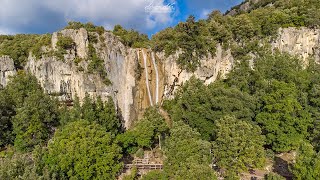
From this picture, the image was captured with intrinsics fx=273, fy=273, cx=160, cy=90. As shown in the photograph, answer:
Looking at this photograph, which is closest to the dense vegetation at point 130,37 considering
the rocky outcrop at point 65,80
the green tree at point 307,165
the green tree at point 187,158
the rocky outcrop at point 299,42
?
the rocky outcrop at point 65,80

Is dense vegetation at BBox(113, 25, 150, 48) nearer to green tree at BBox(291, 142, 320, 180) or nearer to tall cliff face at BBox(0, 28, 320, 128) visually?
tall cliff face at BBox(0, 28, 320, 128)

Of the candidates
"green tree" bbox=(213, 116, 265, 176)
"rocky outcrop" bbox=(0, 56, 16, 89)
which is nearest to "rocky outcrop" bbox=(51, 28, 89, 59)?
"rocky outcrop" bbox=(0, 56, 16, 89)

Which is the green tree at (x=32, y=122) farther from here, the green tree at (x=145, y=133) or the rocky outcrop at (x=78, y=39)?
the green tree at (x=145, y=133)

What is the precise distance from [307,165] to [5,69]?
39.1m

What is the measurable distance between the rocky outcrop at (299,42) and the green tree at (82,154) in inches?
1349

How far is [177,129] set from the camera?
2747 cm

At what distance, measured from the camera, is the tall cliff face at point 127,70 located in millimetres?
38094

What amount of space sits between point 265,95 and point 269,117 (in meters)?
2.88

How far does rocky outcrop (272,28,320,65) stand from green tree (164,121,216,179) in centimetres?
2880

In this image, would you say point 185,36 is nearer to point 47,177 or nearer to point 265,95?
point 265,95

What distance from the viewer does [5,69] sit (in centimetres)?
3906

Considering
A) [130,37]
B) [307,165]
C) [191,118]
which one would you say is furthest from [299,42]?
[307,165]

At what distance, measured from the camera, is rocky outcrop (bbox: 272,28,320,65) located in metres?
45.7

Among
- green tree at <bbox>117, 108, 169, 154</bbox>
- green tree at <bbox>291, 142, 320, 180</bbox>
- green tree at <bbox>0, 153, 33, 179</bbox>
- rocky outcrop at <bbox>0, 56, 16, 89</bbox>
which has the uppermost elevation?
rocky outcrop at <bbox>0, 56, 16, 89</bbox>
